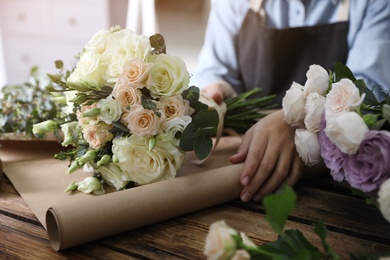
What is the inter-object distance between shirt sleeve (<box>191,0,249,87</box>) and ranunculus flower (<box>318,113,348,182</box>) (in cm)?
93

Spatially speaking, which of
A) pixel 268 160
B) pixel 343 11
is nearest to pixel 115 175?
pixel 268 160

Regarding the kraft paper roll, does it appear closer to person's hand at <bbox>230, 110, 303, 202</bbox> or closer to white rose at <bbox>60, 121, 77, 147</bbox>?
person's hand at <bbox>230, 110, 303, 202</bbox>

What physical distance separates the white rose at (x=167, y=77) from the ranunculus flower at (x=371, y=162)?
33cm

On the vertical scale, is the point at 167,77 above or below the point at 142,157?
above

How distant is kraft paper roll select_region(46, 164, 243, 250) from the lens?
2.20 feet

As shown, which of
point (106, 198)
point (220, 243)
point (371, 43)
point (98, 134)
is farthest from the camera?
point (371, 43)

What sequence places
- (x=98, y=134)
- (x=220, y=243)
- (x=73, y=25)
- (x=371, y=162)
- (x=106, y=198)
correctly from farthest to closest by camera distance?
(x=73, y=25) → (x=98, y=134) → (x=106, y=198) → (x=371, y=162) → (x=220, y=243)

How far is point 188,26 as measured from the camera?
2.32 m

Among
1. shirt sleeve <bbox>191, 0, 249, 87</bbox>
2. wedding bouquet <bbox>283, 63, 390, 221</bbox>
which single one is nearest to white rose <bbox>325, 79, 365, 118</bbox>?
wedding bouquet <bbox>283, 63, 390, 221</bbox>

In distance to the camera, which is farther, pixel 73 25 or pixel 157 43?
pixel 73 25

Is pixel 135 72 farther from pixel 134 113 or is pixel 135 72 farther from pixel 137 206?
pixel 137 206

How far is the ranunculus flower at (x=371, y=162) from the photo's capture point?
58 cm

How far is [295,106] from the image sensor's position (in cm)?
79

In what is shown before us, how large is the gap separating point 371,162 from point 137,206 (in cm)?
36
